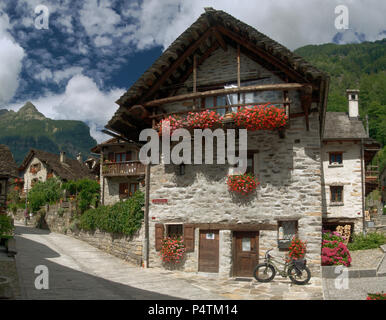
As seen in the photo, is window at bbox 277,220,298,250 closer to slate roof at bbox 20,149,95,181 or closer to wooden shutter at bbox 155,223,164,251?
wooden shutter at bbox 155,223,164,251

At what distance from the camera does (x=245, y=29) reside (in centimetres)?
1152

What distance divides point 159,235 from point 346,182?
43.0 ft

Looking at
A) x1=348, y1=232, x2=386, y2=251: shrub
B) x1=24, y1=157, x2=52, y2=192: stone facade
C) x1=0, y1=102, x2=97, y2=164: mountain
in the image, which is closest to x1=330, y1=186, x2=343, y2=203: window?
x1=348, y1=232, x2=386, y2=251: shrub

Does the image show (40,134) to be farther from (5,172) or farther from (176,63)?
(176,63)

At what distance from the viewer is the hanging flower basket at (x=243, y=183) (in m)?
11.3

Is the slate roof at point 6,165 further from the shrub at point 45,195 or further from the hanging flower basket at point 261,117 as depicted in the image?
the hanging flower basket at point 261,117

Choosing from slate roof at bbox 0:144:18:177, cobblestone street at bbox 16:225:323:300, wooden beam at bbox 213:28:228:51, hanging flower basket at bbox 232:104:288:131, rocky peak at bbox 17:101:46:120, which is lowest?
cobblestone street at bbox 16:225:323:300

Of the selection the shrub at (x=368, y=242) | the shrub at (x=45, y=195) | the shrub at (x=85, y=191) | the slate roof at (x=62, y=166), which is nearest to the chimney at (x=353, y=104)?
the shrub at (x=368, y=242)

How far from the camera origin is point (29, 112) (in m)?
189

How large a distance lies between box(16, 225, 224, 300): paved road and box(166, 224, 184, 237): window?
1306mm

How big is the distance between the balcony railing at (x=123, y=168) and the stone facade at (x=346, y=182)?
466 inches

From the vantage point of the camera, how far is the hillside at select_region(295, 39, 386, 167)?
167 feet

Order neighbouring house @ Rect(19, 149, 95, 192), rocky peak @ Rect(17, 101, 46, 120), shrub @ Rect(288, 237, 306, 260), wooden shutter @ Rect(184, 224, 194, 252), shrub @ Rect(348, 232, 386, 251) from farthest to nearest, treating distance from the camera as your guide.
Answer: rocky peak @ Rect(17, 101, 46, 120), neighbouring house @ Rect(19, 149, 95, 192), shrub @ Rect(348, 232, 386, 251), wooden shutter @ Rect(184, 224, 194, 252), shrub @ Rect(288, 237, 306, 260)

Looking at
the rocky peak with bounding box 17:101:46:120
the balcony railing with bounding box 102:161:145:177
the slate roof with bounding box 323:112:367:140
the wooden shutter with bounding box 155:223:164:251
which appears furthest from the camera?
the rocky peak with bounding box 17:101:46:120
